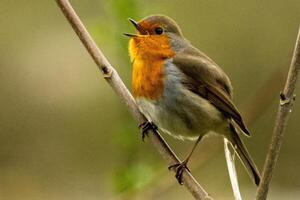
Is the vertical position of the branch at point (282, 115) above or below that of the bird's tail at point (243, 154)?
above

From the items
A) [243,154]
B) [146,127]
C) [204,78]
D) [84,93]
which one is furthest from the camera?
[84,93]

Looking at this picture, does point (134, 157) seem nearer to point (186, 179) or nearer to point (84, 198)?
point (186, 179)

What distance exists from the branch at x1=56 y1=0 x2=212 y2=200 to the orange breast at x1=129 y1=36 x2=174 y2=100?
0.45m

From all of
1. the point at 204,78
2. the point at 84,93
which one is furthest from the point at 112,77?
the point at 84,93

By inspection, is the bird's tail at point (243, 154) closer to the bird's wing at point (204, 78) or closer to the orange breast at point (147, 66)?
the bird's wing at point (204, 78)

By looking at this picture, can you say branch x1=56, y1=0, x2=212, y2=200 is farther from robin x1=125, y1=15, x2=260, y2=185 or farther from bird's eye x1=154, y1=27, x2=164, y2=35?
bird's eye x1=154, y1=27, x2=164, y2=35

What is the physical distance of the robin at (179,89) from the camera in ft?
15.1

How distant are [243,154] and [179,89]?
43cm

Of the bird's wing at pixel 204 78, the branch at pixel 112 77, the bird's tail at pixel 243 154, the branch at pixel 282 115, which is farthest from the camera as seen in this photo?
the bird's wing at pixel 204 78

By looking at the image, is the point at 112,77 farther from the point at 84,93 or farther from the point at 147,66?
the point at 84,93

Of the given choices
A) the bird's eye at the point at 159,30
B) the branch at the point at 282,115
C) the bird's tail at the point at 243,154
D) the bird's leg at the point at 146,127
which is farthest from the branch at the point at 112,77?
the bird's eye at the point at 159,30

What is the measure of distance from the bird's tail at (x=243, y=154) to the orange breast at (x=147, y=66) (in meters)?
0.42

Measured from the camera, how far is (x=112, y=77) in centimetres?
398

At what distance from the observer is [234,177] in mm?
3932
